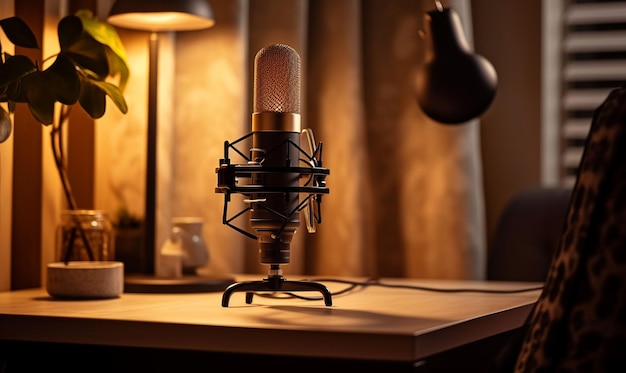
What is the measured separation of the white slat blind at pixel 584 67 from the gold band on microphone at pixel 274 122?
4.05 feet

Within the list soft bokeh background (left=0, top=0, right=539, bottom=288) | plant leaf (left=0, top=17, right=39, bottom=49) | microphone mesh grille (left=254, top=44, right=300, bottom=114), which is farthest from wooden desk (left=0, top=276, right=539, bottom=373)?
soft bokeh background (left=0, top=0, right=539, bottom=288)

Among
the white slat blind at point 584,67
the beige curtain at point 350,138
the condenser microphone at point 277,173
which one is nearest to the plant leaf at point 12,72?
the condenser microphone at point 277,173

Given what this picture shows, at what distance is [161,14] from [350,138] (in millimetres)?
631

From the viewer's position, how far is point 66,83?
163 centimetres

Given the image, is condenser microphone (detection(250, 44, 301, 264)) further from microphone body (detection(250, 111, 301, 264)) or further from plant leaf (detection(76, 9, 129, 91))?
plant leaf (detection(76, 9, 129, 91))

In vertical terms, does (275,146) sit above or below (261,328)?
above

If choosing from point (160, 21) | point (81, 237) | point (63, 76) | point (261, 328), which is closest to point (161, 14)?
point (160, 21)

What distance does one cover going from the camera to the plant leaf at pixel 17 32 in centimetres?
167

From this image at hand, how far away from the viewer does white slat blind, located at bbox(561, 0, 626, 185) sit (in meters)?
2.57

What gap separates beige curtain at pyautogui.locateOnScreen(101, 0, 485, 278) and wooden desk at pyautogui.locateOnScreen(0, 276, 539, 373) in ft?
2.37

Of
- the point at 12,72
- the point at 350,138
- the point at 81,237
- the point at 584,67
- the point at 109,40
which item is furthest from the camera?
the point at 584,67

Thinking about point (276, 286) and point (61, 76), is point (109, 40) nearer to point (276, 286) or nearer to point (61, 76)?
point (61, 76)

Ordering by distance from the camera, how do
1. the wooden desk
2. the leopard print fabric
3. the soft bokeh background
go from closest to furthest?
the leopard print fabric → the wooden desk → the soft bokeh background

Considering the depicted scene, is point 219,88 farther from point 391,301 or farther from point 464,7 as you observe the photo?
point 391,301
